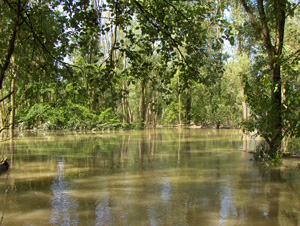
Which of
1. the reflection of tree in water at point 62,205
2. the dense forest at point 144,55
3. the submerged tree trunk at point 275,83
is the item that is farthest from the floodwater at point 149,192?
the dense forest at point 144,55

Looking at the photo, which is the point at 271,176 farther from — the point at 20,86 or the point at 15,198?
the point at 20,86

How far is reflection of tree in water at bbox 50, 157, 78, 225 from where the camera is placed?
5734mm

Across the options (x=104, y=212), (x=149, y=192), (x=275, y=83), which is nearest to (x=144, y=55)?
(x=149, y=192)

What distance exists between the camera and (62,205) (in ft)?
21.8

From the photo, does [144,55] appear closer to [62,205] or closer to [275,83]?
[62,205]

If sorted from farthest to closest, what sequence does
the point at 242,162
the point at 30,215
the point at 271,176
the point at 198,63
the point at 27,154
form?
the point at 27,154, the point at 242,162, the point at 271,176, the point at 30,215, the point at 198,63

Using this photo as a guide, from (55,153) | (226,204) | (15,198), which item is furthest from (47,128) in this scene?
(226,204)

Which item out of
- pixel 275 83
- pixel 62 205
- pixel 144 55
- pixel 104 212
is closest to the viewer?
pixel 104 212

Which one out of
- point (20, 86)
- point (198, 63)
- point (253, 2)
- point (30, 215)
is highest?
point (253, 2)

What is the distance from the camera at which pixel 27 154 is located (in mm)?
14391

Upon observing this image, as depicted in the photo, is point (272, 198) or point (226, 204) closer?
point (226, 204)

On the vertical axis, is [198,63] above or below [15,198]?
above

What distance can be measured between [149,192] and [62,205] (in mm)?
1998

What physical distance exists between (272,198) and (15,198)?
5602 mm
